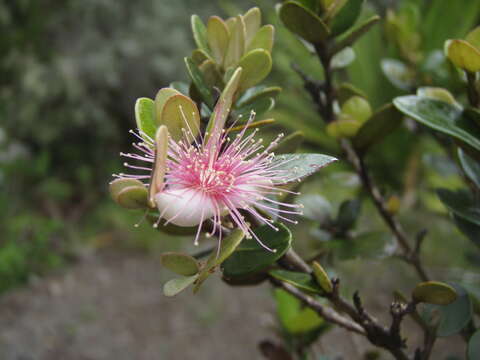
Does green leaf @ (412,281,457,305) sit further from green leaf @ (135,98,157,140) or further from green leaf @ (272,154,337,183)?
green leaf @ (135,98,157,140)

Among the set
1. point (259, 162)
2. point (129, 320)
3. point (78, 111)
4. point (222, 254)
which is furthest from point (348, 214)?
point (78, 111)

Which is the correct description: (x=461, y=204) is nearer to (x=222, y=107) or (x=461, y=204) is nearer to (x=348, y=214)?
(x=348, y=214)

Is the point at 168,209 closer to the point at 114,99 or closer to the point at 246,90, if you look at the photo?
the point at 246,90

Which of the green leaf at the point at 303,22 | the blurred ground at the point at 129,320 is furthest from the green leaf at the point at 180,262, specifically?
the blurred ground at the point at 129,320

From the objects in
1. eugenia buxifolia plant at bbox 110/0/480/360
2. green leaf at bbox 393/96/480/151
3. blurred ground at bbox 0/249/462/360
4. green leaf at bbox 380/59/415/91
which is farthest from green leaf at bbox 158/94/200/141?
blurred ground at bbox 0/249/462/360

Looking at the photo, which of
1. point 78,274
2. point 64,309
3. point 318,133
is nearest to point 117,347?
point 64,309
